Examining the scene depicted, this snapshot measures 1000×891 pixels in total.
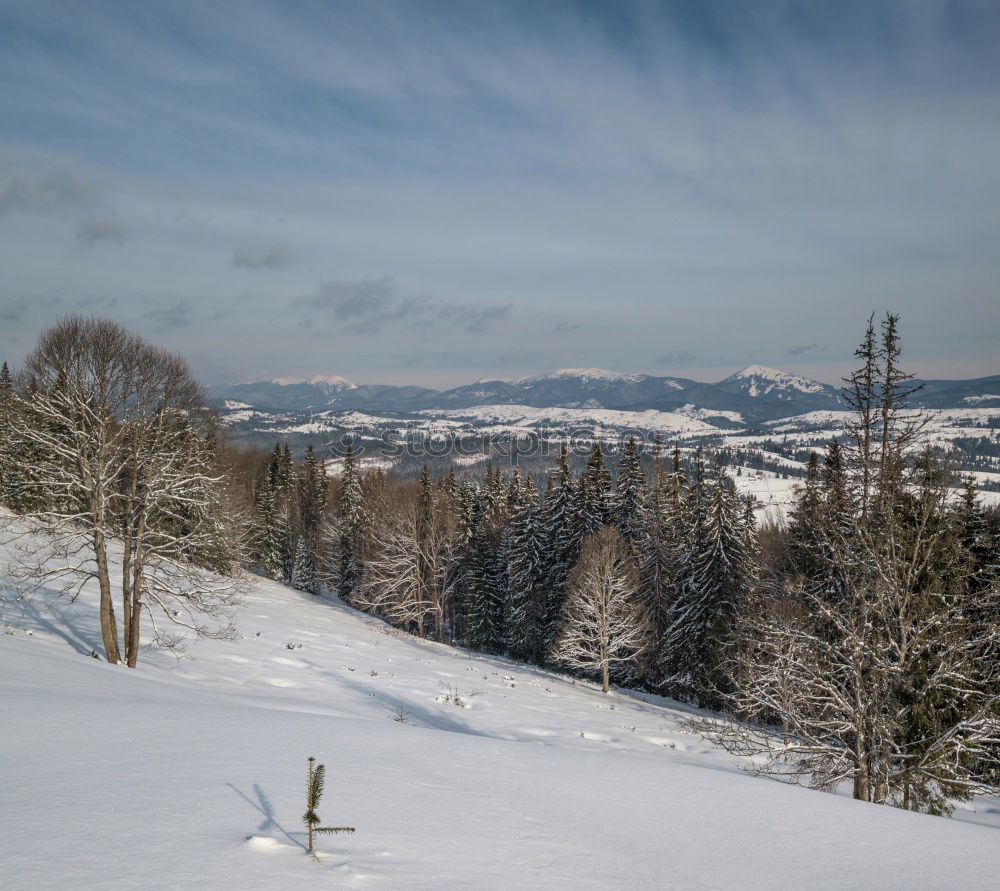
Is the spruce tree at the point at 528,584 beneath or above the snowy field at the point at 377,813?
beneath

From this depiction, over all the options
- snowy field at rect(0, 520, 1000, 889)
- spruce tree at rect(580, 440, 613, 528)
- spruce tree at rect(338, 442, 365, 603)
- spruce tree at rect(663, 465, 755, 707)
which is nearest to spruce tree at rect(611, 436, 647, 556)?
spruce tree at rect(580, 440, 613, 528)

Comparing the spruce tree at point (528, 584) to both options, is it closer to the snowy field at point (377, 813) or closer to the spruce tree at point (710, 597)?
the spruce tree at point (710, 597)

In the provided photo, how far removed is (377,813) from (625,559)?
100 ft

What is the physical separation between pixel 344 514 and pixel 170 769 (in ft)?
162

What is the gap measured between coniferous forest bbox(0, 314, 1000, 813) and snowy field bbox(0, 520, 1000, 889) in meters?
4.31

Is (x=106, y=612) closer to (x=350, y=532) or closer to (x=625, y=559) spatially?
(x=625, y=559)

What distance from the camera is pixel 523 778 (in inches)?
252

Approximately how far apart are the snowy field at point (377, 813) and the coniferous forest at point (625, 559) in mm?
4312

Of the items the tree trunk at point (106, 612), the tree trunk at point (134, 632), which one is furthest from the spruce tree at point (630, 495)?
the tree trunk at point (106, 612)

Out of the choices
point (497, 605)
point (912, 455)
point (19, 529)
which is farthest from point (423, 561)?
point (912, 455)

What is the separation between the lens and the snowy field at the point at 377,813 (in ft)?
11.7

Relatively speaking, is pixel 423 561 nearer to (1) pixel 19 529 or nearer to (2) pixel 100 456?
(1) pixel 19 529

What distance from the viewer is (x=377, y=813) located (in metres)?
4.71

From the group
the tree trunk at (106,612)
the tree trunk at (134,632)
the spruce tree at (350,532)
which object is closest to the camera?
the tree trunk at (106,612)
